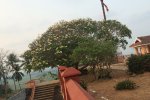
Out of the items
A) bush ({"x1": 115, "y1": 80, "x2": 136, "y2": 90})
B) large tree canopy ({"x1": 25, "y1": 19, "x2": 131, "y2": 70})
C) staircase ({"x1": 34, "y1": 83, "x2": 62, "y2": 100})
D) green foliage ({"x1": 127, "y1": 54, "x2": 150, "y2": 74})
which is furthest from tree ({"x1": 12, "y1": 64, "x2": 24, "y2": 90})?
bush ({"x1": 115, "y1": 80, "x2": 136, "y2": 90})

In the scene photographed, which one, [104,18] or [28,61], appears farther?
[28,61]

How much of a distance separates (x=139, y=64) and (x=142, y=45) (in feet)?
61.6

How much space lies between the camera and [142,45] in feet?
156

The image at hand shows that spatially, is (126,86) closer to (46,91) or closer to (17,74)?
(46,91)

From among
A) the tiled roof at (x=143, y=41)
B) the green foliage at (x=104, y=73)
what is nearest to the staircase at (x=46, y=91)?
the green foliage at (x=104, y=73)

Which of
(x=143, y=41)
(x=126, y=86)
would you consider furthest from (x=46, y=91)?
(x=143, y=41)

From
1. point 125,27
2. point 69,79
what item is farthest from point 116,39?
point 69,79

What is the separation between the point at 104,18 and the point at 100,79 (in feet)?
44.9

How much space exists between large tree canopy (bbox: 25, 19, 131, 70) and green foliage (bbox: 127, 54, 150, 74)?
32.5 ft

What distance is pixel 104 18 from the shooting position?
42.4 meters

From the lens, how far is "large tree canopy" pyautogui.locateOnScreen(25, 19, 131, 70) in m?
39.8

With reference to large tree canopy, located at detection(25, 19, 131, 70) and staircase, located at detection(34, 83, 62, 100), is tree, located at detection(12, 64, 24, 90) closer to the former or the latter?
large tree canopy, located at detection(25, 19, 131, 70)

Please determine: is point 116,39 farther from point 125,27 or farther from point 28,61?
point 28,61

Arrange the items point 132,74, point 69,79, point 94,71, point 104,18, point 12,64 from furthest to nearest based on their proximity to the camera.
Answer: point 12,64, point 104,18, point 94,71, point 132,74, point 69,79
